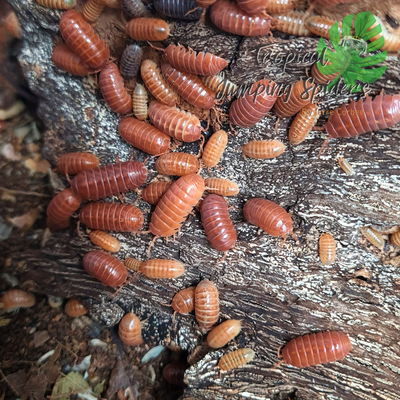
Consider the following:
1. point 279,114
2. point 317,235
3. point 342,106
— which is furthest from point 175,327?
point 342,106

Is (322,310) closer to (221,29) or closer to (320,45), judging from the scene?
(320,45)

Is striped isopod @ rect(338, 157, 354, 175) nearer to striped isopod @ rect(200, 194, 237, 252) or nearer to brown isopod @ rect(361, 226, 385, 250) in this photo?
brown isopod @ rect(361, 226, 385, 250)

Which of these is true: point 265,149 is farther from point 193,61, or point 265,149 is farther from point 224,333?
point 224,333

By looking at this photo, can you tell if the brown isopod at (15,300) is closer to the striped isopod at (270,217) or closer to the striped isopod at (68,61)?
the striped isopod at (68,61)

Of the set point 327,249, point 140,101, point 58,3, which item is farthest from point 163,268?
point 58,3

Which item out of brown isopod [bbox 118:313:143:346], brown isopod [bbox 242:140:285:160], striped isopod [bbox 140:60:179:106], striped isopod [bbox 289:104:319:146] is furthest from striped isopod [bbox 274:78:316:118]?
brown isopod [bbox 118:313:143:346]

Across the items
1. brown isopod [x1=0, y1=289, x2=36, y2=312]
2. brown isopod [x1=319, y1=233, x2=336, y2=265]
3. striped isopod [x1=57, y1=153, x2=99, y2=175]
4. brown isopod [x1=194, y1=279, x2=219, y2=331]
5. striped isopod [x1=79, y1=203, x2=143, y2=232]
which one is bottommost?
brown isopod [x1=0, y1=289, x2=36, y2=312]
